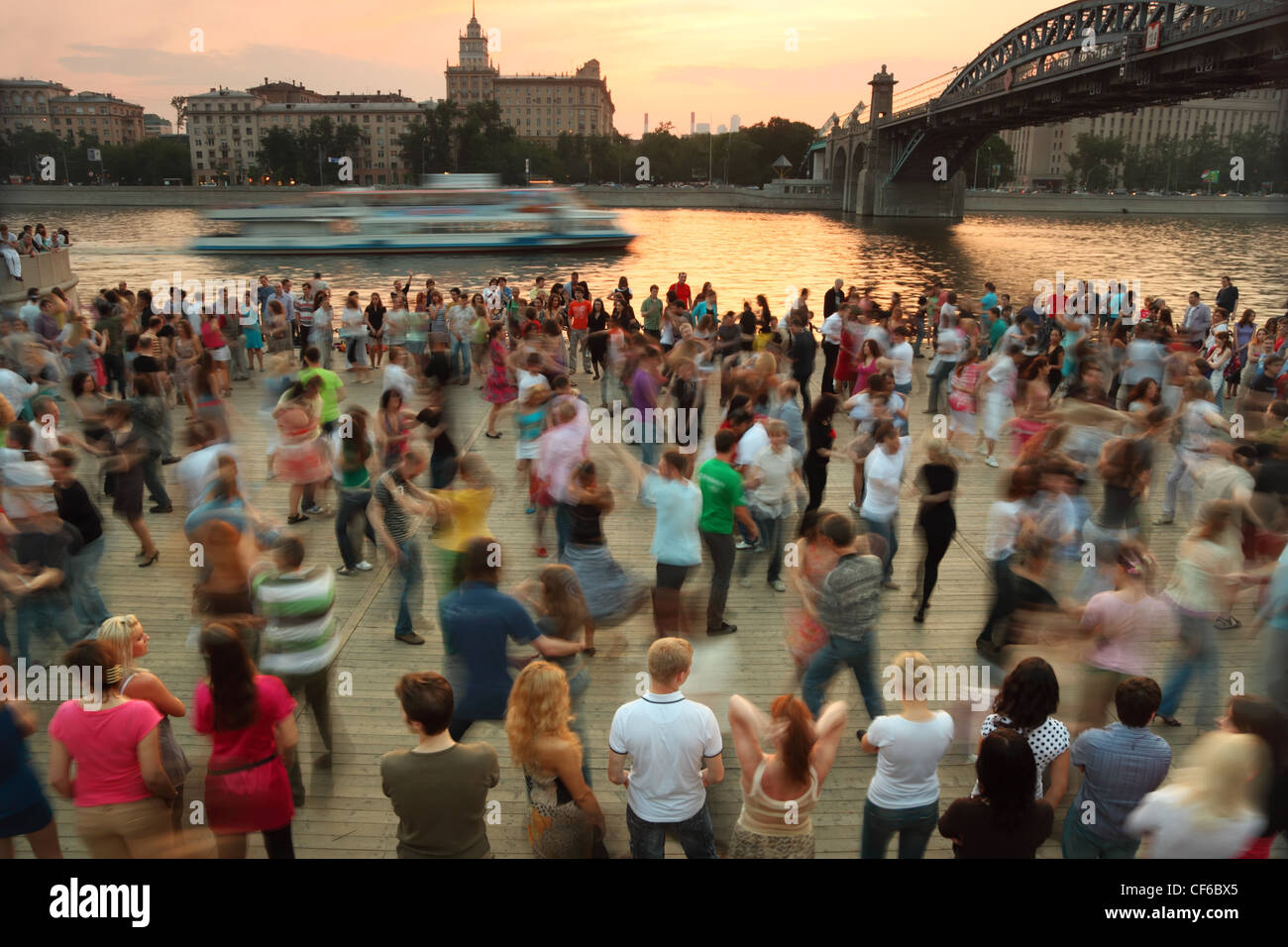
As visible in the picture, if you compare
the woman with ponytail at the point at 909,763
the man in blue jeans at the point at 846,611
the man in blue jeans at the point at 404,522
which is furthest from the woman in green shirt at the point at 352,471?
the woman with ponytail at the point at 909,763

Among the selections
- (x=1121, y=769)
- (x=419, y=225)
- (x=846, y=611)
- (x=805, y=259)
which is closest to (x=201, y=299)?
(x=846, y=611)

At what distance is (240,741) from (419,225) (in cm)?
4709

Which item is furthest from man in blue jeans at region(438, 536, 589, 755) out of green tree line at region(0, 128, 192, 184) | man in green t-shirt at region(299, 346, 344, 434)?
green tree line at region(0, 128, 192, 184)

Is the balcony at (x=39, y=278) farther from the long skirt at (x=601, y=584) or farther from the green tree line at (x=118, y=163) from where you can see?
the green tree line at (x=118, y=163)

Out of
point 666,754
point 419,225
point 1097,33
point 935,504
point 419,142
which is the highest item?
point 419,142

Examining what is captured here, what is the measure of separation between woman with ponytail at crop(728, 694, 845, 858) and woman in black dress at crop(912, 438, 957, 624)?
3018 mm

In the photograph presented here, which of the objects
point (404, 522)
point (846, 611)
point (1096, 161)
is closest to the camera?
point (846, 611)

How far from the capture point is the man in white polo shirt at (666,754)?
3498mm

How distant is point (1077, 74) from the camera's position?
50.9 m

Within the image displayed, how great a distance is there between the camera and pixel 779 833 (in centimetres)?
341

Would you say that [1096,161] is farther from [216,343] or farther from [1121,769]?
[1121,769]
